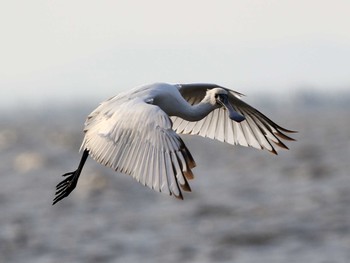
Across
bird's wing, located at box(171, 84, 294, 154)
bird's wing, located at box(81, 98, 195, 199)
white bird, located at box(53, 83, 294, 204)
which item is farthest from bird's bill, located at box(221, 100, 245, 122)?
bird's wing, located at box(81, 98, 195, 199)

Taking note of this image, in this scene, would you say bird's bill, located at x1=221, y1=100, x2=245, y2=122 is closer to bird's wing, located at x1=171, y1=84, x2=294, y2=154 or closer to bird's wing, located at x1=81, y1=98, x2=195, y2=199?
bird's wing, located at x1=171, y1=84, x2=294, y2=154

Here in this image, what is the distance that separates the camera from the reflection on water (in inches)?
1119

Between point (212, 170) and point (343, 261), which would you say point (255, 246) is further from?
point (212, 170)

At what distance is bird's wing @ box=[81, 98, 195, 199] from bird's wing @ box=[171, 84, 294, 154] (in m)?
1.67

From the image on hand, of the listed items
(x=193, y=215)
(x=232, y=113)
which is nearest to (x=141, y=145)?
(x=232, y=113)

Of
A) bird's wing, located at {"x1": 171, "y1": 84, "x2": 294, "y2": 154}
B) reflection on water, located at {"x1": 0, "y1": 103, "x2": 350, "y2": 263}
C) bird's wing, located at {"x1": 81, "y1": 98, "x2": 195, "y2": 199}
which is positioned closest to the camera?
bird's wing, located at {"x1": 81, "y1": 98, "x2": 195, "y2": 199}

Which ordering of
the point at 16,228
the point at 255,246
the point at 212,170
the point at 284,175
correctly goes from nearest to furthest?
1. the point at 255,246
2. the point at 16,228
3. the point at 284,175
4. the point at 212,170

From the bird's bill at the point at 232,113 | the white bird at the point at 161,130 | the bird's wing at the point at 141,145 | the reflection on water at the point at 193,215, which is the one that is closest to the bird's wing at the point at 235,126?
the white bird at the point at 161,130

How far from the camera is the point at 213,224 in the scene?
32.6 metres

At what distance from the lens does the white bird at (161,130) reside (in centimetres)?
1387

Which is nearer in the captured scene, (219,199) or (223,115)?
(223,115)

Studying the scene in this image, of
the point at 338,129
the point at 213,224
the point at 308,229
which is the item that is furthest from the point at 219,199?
the point at 338,129

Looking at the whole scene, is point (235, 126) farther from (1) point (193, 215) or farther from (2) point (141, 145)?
(1) point (193, 215)

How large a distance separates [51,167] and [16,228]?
17028 mm
